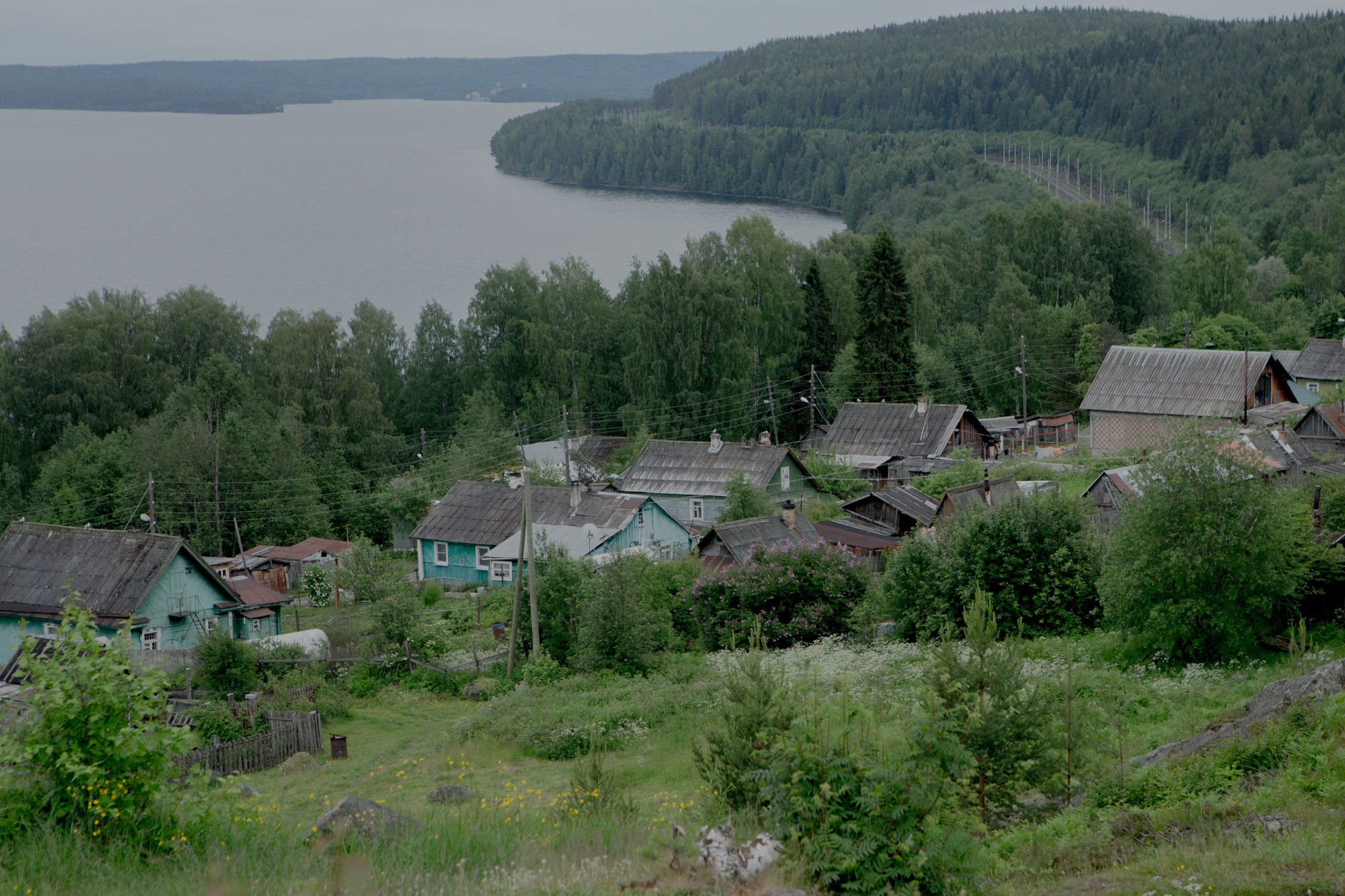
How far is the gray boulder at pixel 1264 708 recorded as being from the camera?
11.6 metres

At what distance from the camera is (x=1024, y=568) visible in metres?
22.2

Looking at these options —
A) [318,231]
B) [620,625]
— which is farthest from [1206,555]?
[318,231]

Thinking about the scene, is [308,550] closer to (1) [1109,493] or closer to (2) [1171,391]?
(1) [1109,493]

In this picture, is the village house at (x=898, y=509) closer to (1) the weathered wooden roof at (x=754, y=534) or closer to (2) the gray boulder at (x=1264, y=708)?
(1) the weathered wooden roof at (x=754, y=534)

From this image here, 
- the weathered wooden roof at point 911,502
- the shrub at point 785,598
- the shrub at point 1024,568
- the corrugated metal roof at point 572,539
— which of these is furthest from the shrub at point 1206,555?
the corrugated metal roof at point 572,539

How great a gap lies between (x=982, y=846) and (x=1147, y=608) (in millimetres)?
10430

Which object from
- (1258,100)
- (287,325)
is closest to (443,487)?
(287,325)

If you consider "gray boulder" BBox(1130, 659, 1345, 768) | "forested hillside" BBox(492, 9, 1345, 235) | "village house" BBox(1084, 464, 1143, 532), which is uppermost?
"forested hillside" BBox(492, 9, 1345, 235)

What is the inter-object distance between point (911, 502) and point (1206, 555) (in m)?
15.4

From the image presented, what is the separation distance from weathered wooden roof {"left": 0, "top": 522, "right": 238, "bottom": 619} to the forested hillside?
A: 70.1 metres

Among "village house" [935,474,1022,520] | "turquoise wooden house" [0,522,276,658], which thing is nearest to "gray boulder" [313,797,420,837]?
"turquoise wooden house" [0,522,276,658]

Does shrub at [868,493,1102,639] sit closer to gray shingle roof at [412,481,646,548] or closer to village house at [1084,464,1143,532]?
village house at [1084,464,1143,532]

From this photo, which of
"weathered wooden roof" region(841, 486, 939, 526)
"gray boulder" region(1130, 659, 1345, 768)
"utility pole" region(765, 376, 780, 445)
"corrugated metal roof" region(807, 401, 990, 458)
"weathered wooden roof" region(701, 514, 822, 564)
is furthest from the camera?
"utility pole" region(765, 376, 780, 445)

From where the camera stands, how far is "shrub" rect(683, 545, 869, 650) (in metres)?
24.3
